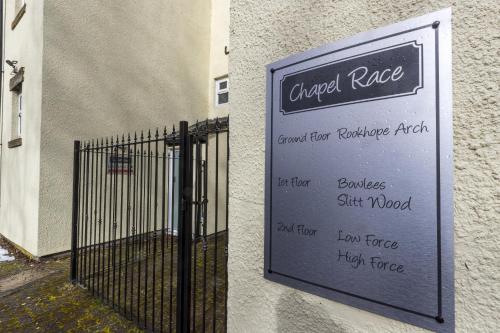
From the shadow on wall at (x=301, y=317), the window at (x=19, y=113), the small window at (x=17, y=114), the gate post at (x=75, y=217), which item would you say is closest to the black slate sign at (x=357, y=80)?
the shadow on wall at (x=301, y=317)

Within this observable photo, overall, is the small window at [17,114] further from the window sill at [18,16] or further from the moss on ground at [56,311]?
the moss on ground at [56,311]

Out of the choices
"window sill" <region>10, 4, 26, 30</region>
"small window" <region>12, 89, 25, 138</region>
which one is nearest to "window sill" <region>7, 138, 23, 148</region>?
"small window" <region>12, 89, 25, 138</region>

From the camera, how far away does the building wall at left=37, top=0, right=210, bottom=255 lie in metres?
5.38

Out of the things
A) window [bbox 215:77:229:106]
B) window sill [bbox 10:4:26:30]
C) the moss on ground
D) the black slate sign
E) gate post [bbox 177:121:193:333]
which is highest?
window sill [bbox 10:4:26:30]

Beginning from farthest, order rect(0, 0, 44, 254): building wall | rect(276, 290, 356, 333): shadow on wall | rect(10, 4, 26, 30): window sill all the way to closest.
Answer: rect(10, 4, 26, 30): window sill < rect(0, 0, 44, 254): building wall < rect(276, 290, 356, 333): shadow on wall

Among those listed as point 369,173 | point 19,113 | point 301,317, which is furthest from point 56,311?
point 19,113

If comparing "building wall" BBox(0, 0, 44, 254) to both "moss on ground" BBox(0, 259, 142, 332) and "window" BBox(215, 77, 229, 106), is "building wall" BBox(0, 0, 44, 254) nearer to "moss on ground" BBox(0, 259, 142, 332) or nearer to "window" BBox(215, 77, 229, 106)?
"moss on ground" BBox(0, 259, 142, 332)

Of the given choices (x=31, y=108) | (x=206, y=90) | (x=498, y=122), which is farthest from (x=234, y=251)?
(x=206, y=90)

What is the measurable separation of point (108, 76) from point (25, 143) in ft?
6.93

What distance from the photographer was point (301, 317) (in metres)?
1.47

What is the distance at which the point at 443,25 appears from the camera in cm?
111

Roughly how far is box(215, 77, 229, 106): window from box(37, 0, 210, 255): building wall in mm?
346

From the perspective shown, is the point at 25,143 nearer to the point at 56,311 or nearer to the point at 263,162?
the point at 56,311

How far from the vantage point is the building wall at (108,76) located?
5.38 meters
